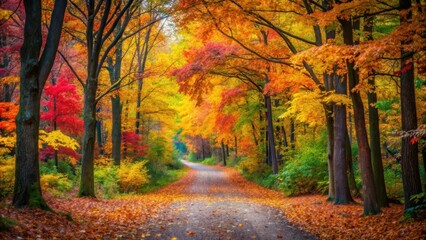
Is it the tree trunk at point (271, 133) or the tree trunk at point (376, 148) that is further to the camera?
the tree trunk at point (271, 133)

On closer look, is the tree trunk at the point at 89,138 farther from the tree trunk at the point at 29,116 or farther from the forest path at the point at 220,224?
the tree trunk at the point at 29,116

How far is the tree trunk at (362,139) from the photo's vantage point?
9.58 m

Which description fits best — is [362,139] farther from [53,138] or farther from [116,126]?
[116,126]

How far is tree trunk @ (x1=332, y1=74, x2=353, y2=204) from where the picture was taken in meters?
12.3

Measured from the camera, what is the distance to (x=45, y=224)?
6.82 meters

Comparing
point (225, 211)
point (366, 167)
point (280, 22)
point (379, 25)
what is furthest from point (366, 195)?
point (280, 22)

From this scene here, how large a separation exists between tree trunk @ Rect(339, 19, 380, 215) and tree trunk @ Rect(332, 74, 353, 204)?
8.20ft

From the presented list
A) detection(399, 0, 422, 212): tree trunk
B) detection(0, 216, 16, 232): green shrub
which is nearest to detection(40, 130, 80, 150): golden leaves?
detection(0, 216, 16, 232): green shrub

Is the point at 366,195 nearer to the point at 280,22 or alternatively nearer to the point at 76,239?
the point at 76,239

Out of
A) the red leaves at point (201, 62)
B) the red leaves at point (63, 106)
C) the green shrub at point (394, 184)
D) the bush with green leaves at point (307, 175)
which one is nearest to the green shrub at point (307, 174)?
the bush with green leaves at point (307, 175)

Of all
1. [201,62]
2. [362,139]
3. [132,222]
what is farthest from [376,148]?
[201,62]

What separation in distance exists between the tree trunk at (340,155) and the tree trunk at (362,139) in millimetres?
2498

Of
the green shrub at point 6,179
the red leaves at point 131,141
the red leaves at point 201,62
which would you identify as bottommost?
the green shrub at point 6,179

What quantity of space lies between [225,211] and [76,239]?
5321 millimetres
